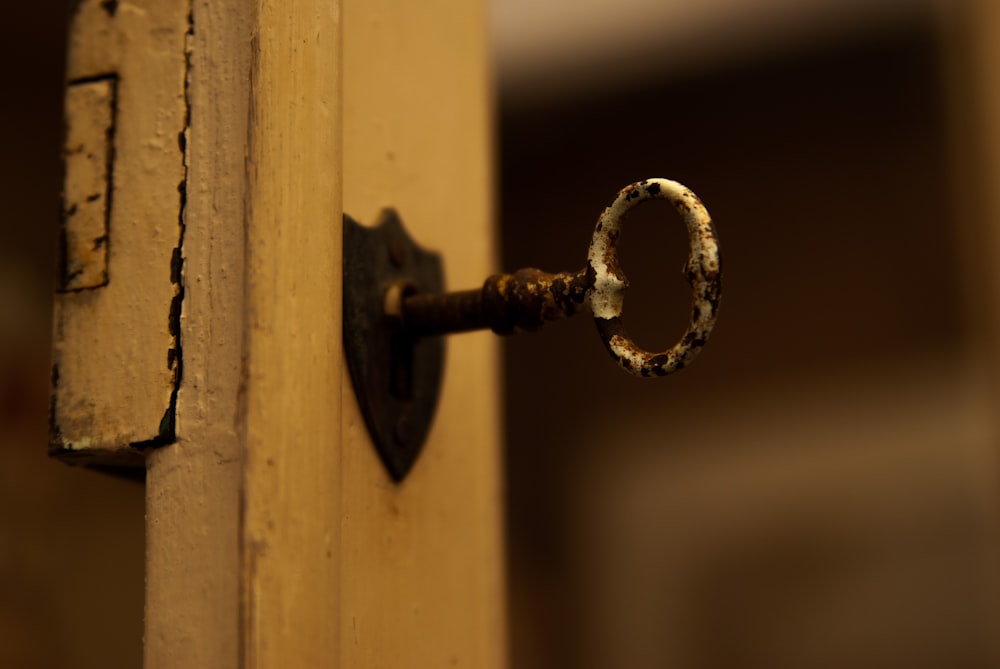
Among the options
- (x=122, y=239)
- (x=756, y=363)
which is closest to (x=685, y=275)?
(x=122, y=239)

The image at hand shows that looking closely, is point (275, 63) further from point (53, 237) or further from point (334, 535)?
point (53, 237)

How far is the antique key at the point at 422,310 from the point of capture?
0.26 meters

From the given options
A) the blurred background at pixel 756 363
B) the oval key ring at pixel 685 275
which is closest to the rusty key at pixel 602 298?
the oval key ring at pixel 685 275

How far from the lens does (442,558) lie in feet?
1.05

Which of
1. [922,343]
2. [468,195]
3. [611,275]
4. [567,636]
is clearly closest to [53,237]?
[468,195]

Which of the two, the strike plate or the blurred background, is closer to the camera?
the strike plate

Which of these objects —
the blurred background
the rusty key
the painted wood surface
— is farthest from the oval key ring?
the blurred background

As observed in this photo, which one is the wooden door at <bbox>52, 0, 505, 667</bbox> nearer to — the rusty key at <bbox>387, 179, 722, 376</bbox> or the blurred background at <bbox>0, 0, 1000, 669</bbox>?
the rusty key at <bbox>387, 179, 722, 376</bbox>

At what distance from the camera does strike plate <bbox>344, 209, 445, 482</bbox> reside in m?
0.28

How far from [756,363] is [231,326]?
1.20 m

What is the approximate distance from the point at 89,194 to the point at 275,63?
67 mm

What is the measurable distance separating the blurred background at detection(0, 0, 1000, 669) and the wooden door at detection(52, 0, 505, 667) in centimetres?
78

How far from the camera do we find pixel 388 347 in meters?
0.30

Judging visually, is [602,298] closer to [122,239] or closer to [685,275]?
[685,275]
